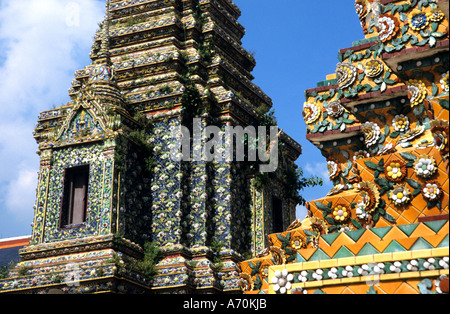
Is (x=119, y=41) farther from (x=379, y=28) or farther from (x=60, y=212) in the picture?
(x=379, y=28)

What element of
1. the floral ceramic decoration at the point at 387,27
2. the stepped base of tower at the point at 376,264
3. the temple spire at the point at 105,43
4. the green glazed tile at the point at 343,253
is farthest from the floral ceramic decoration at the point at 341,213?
the temple spire at the point at 105,43

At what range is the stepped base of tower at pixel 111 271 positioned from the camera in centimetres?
1448

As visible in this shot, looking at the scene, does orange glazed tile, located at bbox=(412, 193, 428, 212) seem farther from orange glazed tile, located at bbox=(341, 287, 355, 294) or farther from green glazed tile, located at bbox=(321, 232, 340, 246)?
orange glazed tile, located at bbox=(341, 287, 355, 294)

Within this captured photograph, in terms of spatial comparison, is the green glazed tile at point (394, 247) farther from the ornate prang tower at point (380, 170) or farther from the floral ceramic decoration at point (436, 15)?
the floral ceramic decoration at point (436, 15)

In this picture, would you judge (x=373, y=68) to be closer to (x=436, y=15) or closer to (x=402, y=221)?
(x=436, y=15)

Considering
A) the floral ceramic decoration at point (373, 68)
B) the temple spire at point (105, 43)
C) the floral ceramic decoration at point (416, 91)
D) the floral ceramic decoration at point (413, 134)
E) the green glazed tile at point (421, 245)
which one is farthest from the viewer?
the temple spire at point (105, 43)

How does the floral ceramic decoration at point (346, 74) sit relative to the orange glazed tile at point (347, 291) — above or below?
above

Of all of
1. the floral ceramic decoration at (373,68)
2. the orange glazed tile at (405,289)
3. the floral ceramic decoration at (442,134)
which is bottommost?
the orange glazed tile at (405,289)

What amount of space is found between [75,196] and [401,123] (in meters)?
9.30

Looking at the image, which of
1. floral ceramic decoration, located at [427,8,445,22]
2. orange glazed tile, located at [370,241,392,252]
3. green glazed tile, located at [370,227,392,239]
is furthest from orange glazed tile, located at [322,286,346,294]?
floral ceramic decoration, located at [427,8,445,22]

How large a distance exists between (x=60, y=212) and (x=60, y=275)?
181 centimetres

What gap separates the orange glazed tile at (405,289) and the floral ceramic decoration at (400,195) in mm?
1438

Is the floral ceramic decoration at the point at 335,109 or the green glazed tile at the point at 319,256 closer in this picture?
the green glazed tile at the point at 319,256

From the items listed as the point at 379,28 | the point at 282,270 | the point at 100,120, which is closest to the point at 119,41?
the point at 100,120
